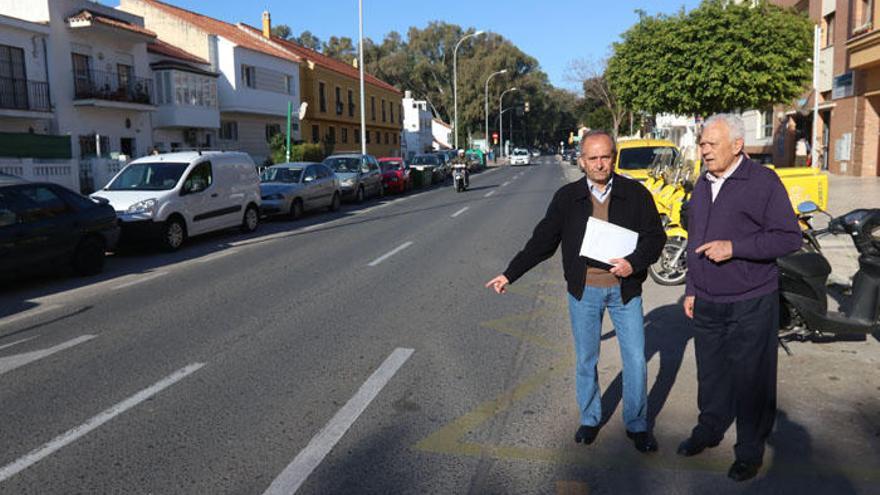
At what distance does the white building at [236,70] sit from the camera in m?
35.9

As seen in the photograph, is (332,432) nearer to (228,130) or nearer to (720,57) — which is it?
(720,57)

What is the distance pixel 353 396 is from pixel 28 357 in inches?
122

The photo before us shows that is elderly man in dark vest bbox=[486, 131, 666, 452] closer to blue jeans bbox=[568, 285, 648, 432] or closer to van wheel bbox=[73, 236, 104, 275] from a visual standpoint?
blue jeans bbox=[568, 285, 648, 432]

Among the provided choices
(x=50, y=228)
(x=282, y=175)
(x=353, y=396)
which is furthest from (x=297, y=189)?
(x=353, y=396)

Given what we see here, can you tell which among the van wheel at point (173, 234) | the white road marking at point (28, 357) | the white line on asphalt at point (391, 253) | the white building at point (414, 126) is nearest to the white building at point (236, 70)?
the van wheel at point (173, 234)

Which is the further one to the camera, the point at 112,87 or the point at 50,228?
the point at 112,87

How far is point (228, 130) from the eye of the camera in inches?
1470

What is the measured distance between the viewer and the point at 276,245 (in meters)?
13.3

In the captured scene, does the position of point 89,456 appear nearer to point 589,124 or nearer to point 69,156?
point 69,156

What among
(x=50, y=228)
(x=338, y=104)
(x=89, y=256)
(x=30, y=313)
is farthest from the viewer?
(x=338, y=104)

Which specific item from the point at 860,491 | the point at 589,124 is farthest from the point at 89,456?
the point at 589,124

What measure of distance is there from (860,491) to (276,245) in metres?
11.1

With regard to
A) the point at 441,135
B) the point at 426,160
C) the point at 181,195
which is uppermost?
the point at 441,135

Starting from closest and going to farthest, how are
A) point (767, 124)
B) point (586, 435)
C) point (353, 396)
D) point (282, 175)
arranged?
point (586, 435), point (353, 396), point (282, 175), point (767, 124)
